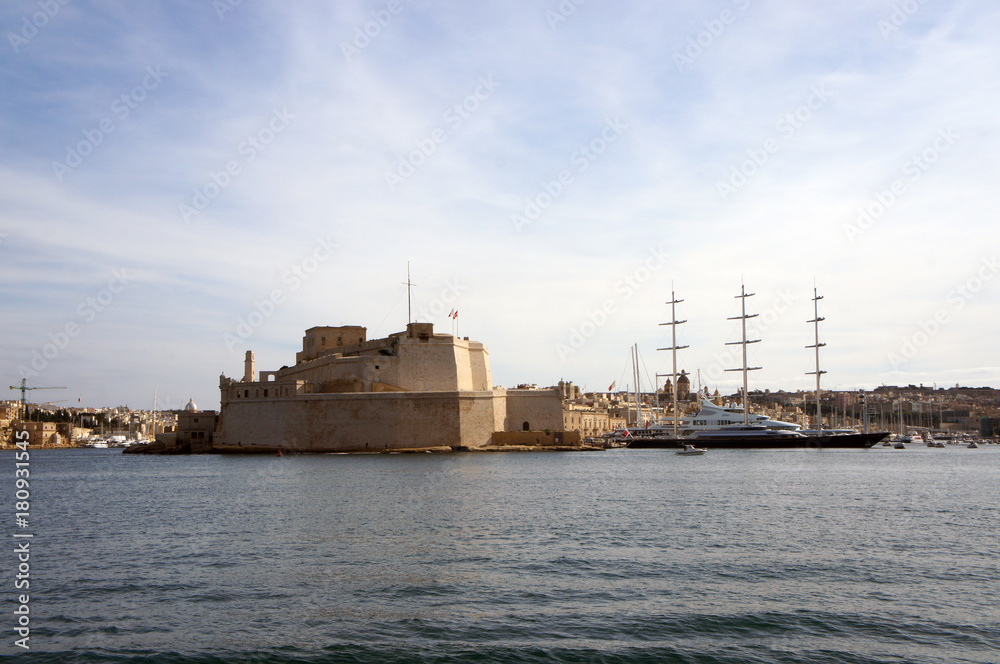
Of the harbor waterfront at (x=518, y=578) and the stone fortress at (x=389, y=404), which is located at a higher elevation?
the stone fortress at (x=389, y=404)

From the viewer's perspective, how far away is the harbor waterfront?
26.7 ft

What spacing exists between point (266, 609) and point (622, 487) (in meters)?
15.6

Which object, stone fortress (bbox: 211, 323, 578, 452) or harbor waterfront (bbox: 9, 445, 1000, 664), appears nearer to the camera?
harbor waterfront (bbox: 9, 445, 1000, 664)

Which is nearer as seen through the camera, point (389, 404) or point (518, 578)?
point (518, 578)

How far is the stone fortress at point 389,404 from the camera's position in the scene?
43.3 meters

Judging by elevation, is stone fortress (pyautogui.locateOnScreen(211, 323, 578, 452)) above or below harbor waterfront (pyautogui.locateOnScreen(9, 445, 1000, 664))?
above

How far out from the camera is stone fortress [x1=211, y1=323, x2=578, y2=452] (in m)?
43.3

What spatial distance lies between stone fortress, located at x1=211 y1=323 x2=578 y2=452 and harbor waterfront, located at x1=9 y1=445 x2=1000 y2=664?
70.3 feet

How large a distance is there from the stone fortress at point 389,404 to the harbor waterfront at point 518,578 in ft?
70.3

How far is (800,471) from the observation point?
30.8m

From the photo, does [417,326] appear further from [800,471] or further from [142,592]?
[142,592]

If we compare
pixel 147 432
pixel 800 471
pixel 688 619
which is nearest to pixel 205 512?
pixel 688 619

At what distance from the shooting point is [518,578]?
1087 cm

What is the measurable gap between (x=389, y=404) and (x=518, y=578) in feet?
108
